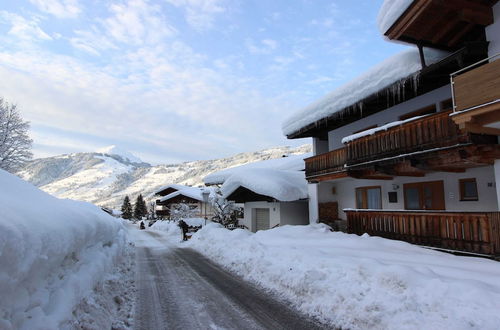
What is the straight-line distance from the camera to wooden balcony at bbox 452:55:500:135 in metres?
7.38

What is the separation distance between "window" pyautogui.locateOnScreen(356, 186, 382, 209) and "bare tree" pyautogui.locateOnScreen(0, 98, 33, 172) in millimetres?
32469

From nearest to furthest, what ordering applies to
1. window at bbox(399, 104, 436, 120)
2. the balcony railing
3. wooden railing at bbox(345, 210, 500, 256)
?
1. the balcony railing
2. wooden railing at bbox(345, 210, 500, 256)
3. window at bbox(399, 104, 436, 120)

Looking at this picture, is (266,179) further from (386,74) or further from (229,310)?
(229,310)

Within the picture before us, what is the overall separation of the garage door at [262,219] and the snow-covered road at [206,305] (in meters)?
13.0

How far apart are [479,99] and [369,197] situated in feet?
32.8

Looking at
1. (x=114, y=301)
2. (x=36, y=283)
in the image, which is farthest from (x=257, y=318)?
(x=36, y=283)

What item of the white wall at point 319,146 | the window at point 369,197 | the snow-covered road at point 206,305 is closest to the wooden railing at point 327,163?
the white wall at point 319,146

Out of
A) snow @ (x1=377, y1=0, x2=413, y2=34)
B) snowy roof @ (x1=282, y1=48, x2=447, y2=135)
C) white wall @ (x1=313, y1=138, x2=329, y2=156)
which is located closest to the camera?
snow @ (x1=377, y1=0, x2=413, y2=34)

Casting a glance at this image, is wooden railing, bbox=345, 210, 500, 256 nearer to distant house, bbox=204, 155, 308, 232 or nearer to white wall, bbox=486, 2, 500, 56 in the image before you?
white wall, bbox=486, 2, 500, 56

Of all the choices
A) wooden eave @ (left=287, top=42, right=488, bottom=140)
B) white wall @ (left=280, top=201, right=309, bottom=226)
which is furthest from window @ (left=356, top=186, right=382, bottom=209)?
white wall @ (left=280, top=201, right=309, bottom=226)

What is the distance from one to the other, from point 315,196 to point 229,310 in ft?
43.2

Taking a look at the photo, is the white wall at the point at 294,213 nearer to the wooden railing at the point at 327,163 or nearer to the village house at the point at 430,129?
the wooden railing at the point at 327,163

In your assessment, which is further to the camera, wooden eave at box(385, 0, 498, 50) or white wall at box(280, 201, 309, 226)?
white wall at box(280, 201, 309, 226)

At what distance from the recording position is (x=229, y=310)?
21.3 ft
